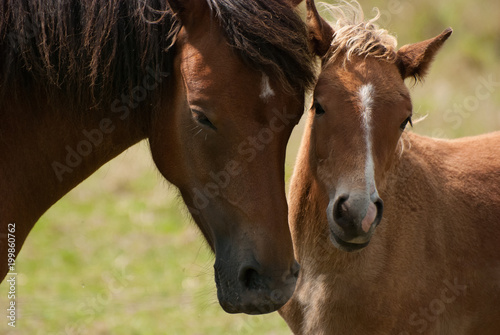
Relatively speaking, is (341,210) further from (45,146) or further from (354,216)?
(45,146)

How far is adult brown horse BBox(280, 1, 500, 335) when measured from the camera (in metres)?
2.82

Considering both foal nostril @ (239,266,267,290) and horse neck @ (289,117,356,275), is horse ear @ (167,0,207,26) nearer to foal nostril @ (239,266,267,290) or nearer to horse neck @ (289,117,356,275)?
horse neck @ (289,117,356,275)

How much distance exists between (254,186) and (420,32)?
1007cm

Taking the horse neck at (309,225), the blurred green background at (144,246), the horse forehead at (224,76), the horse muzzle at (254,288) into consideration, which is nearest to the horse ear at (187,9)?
the horse forehead at (224,76)

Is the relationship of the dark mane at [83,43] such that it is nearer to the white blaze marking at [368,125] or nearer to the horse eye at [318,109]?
the horse eye at [318,109]

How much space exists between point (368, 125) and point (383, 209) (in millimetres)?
484

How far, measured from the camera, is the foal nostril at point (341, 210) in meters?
2.66

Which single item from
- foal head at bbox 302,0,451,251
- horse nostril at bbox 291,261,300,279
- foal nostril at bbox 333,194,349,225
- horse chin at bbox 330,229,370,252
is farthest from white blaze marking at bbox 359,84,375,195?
horse nostril at bbox 291,261,300,279

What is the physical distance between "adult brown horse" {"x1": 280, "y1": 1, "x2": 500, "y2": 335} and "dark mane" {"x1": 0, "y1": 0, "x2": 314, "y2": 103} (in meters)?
0.38

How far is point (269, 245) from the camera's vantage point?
2.49 metres

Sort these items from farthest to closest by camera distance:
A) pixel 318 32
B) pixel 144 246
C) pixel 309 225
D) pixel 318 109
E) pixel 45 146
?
1. pixel 144 246
2. pixel 309 225
3. pixel 318 32
4. pixel 318 109
5. pixel 45 146

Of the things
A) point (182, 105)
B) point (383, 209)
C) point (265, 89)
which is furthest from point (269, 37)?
point (383, 209)

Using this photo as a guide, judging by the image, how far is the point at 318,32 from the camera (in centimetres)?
306

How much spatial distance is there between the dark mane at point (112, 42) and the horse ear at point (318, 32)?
1.13 ft
